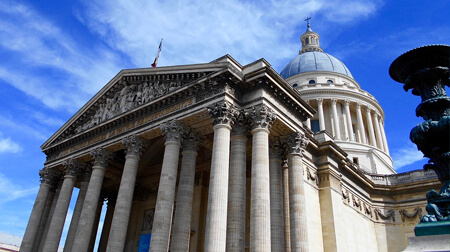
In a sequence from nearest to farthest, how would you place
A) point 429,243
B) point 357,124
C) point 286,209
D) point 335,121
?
point 429,243 < point 286,209 < point 335,121 < point 357,124

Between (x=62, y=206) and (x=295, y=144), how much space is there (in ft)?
59.4

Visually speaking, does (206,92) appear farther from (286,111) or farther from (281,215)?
(281,215)

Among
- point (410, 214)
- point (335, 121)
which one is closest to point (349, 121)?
point (335, 121)

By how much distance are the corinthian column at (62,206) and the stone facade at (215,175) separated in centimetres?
8

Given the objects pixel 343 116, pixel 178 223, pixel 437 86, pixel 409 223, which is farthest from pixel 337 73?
pixel 437 86

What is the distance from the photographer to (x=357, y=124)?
4981cm

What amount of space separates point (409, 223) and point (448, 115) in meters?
32.0

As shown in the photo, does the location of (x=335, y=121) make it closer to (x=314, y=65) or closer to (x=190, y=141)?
(x=314, y=65)

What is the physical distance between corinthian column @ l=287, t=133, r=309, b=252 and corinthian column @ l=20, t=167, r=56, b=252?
20813 millimetres

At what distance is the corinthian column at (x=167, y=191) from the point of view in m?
20.0

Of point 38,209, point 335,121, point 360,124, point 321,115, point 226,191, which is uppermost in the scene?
point 321,115

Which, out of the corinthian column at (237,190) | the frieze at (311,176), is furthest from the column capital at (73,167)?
the frieze at (311,176)

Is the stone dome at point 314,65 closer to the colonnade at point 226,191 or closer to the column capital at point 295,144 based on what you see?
the column capital at point 295,144

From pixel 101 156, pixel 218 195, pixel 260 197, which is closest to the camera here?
pixel 218 195
